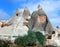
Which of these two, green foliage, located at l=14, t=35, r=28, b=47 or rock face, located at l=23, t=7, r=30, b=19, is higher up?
rock face, located at l=23, t=7, r=30, b=19

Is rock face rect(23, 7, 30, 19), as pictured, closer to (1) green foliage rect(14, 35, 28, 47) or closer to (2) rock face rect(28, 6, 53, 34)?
(2) rock face rect(28, 6, 53, 34)

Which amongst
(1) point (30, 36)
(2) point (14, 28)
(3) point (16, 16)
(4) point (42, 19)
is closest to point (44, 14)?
(4) point (42, 19)

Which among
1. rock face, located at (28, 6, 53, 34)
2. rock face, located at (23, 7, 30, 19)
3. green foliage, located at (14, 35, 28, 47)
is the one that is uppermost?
rock face, located at (23, 7, 30, 19)

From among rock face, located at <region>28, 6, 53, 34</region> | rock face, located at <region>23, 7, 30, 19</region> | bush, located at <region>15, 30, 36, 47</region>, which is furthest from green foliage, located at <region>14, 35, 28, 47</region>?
rock face, located at <region>23, 7, 30, 19</region>

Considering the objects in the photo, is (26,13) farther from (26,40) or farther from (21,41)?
(21,41)

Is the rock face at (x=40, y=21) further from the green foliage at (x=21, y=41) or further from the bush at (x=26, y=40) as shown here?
the green foliage at (x=21, y=41)

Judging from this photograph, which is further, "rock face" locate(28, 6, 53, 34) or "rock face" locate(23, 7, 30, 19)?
"rock face" locate(23, 7, 30, 19)

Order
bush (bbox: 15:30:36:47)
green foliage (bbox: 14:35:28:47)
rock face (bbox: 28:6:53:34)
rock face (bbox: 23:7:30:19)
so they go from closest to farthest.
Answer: green foliage (bbox: 14:35:28:47) → bush (bbox: 15:30:36:47) → rock face (bbox: 28:6:53:34) → rock face (bbox: 23:7:30:19)

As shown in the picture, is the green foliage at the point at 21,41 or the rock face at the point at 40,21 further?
the rock face at the point at 40,21

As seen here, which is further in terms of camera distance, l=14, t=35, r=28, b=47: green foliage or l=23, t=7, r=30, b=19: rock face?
l=23, t=7, r=30, b=19: rock face

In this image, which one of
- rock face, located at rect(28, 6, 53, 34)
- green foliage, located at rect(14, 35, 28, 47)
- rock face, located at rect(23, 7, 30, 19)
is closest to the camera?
green foliage, located at rect(14, 35, 28, 47)

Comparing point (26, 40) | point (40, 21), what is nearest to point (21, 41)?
point (26, 40)

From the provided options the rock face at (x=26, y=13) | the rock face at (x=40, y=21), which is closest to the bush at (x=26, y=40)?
the rock face at (x=40, y=21)

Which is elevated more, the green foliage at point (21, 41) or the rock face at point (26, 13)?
the rock face at point (26, 13)
